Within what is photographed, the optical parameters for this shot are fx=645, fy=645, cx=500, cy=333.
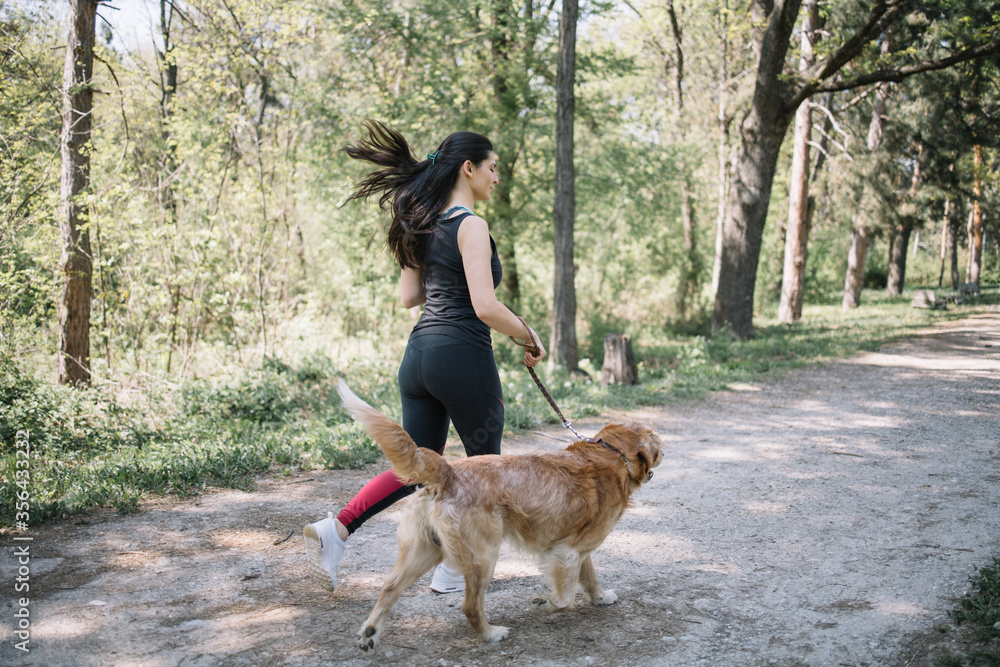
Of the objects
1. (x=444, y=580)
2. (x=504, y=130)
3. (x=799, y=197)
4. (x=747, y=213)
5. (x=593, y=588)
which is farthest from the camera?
(x=799, y=197)

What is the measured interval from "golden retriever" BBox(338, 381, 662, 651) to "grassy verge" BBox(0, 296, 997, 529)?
2.75m

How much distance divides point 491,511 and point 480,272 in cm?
105

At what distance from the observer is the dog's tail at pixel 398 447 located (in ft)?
8.48

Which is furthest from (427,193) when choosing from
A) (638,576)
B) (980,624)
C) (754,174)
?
(754,174)

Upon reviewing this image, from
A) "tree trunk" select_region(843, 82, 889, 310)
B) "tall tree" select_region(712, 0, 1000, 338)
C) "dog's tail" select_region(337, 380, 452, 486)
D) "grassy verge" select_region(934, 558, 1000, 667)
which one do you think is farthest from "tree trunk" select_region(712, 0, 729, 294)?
"dog's tail" select_region(337, 380, 452, 486)

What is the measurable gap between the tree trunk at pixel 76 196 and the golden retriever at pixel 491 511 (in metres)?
5.93

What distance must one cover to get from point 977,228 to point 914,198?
1323 cm

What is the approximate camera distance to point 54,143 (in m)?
7.10

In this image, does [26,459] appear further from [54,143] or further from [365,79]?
[365,79]

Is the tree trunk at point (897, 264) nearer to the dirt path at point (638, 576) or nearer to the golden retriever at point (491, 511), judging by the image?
the dirt path at point (638, 576)

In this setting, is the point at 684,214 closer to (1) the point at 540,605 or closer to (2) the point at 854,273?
(2) the point at 854,273

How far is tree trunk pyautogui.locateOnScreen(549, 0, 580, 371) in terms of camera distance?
10414 mm

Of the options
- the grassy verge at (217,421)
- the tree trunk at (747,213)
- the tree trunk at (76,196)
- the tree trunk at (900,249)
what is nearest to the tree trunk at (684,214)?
the tree trunk at (747,213)

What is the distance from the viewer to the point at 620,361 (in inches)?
362
